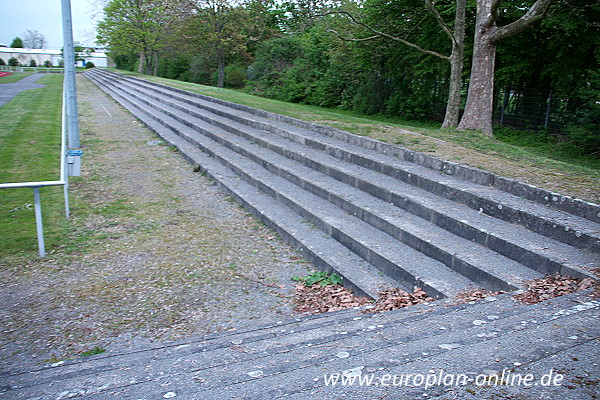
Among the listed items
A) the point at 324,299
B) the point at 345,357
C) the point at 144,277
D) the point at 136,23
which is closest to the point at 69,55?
the point at 144,277

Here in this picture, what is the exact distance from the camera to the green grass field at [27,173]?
6250mm

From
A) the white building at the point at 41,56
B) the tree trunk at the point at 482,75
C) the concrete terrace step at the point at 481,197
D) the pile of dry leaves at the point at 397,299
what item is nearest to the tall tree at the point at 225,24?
the tree trunk at the point at 482,75

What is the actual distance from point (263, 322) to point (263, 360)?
1.60 m

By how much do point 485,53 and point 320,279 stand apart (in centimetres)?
953

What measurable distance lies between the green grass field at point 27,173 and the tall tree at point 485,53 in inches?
411

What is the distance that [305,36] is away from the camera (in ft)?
106

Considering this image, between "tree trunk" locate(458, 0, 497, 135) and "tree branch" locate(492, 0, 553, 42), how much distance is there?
10.6 inches

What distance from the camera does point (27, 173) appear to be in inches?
360

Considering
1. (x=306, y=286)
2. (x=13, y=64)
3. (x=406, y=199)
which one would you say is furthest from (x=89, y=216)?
(x=13, y=64)

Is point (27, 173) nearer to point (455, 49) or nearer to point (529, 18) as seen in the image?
point (529, 18)

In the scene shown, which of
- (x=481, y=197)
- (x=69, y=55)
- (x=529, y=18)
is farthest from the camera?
(x=529, y=18)

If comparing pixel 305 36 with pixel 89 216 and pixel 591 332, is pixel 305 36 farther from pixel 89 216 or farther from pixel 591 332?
pixel 591 332

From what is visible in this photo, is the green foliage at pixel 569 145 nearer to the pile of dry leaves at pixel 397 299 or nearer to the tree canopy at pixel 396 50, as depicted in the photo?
the tree canopy at pixel 396 50

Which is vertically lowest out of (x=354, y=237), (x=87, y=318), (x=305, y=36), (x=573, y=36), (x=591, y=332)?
(x=87, y=318)
